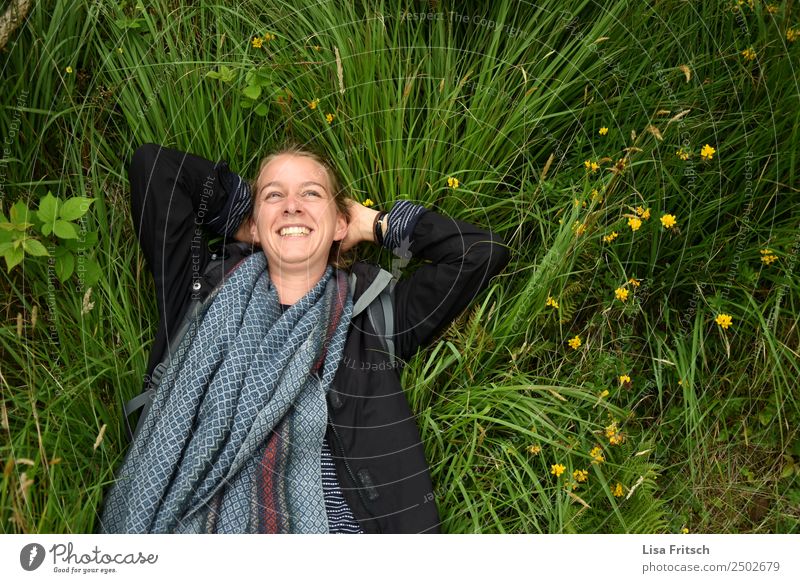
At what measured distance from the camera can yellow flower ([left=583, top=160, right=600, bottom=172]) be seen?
96.9 inches

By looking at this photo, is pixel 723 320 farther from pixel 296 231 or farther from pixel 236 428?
pixel 236 428

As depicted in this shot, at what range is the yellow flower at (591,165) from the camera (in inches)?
96.9

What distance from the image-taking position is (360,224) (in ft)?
8.26

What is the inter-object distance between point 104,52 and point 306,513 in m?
1.86

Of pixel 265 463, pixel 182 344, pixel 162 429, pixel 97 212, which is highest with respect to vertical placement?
pixel 97 212

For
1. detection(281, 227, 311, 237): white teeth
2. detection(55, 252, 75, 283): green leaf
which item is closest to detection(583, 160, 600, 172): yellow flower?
detection(281, 227, 311, 237): white teeth

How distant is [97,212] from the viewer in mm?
2537

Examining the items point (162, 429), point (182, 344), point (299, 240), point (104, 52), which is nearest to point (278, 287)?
point (299, 240)

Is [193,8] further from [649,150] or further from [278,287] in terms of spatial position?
[649,150]

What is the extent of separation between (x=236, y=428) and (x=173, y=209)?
2.46ft

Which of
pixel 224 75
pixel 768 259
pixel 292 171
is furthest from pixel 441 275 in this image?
pixel 768 259

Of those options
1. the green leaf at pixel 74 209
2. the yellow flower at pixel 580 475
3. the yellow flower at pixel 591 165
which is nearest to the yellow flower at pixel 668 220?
the yellow flower at pixel 591 165

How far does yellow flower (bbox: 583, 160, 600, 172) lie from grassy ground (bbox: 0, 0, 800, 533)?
23mm

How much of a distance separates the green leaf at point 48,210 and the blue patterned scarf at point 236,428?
545 millimetres
